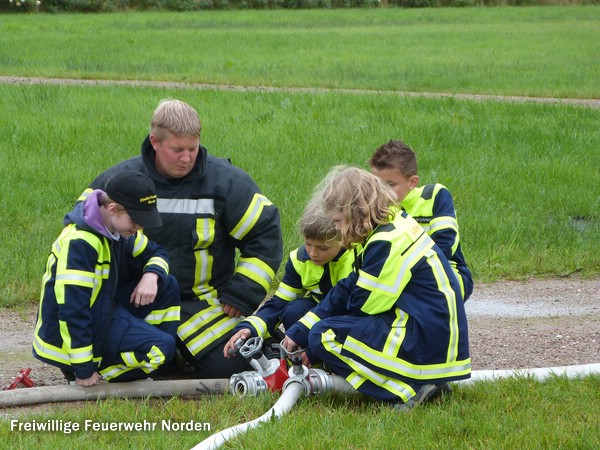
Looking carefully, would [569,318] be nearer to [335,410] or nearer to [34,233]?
[335,410]

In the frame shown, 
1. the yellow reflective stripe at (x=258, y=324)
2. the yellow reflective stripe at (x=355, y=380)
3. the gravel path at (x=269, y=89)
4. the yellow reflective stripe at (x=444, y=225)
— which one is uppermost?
the yellow reflective stripe at (x=444, y=225)

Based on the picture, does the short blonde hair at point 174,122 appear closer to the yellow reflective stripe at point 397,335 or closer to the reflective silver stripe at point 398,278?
the reflective silver stripe at point 398,278

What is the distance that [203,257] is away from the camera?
524cm

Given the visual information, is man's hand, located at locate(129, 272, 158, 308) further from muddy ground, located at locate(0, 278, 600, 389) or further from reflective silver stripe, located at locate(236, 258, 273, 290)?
muddy ground, located at locate(0, 278, 600, 389)

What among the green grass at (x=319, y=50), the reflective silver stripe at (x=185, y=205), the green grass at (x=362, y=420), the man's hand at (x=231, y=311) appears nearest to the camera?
the green grass at (x=362, y=420)

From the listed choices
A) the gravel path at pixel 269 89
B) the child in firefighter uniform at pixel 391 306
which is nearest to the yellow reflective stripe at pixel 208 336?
the child in firefighter uniform at pixel 391 306

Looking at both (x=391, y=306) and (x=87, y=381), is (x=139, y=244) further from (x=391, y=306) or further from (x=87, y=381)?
(x=391, y=306)

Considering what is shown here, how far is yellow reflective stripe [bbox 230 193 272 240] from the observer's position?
517 centimetres

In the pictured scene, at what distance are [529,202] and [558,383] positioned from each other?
13.9 ft

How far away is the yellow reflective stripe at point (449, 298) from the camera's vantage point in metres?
4.47

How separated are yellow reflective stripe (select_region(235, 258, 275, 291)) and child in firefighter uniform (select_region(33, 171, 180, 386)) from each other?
39cm

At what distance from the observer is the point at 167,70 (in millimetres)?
17922

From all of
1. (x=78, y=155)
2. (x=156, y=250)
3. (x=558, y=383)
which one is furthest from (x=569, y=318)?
(x=78, y=155)

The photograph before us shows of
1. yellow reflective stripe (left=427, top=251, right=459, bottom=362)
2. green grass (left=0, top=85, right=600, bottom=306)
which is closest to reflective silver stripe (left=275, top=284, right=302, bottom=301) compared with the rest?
yellow reflective stripe (left=427, top=251, right=459, bottom=362)
